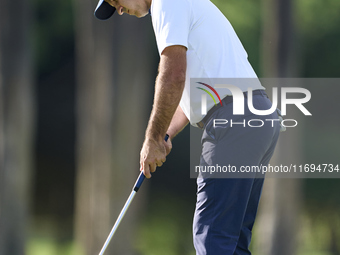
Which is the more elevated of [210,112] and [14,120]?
[14,120]

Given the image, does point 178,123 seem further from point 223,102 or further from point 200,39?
point 200,39

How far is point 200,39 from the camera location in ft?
10.5

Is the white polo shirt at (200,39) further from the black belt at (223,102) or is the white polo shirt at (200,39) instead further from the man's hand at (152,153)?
the man's hand at (152,153)

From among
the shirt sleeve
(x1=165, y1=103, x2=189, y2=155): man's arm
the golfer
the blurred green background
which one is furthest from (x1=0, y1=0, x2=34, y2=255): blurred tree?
the shirt sleeve

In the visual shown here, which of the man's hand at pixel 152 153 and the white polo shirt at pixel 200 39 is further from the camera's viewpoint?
the man's hand at pixel 152 153

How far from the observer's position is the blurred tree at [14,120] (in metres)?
8.48

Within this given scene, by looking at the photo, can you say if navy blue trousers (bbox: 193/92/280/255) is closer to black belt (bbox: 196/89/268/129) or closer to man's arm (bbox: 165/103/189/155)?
black belt (bbox: 196/89/268/129)

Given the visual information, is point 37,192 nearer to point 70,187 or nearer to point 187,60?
point 70,187

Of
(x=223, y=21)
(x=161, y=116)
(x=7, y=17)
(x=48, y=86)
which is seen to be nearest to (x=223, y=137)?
(x=161, y=116)

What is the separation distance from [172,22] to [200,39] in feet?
0.63

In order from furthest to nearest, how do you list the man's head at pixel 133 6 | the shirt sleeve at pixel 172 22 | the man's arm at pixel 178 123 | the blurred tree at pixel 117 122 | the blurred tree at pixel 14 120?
the blurred tree at pixel 14 120 → the blurred tree at pixel 117 122 → the man's arm at pixel 178 123 → the man's head at pixel 133 6 → the shirt sleeve at pixel 172 22

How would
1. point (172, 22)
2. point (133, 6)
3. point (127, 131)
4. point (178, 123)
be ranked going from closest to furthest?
point (172, 22), point (133, 6), point (178, 123), point (127, 131)

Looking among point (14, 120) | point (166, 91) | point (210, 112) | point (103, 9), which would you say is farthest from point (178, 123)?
point (14, 120)

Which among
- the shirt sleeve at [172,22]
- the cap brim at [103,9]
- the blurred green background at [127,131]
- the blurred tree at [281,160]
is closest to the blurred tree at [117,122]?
the blurred green background at [127,131]
